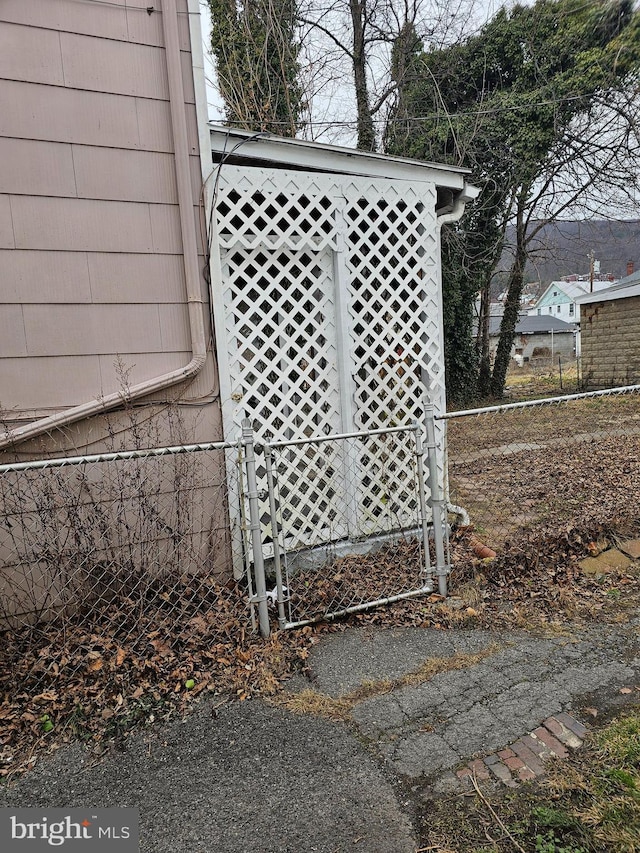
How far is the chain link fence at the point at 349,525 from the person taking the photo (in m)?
3.35

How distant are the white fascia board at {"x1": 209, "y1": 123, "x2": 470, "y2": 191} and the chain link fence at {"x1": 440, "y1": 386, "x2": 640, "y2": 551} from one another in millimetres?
1804

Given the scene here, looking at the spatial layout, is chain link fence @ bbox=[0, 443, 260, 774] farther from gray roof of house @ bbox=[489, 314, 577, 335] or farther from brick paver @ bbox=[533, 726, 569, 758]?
gray roof of house @ bbox=[489, 314, 577, 335]

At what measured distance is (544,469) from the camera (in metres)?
5.93

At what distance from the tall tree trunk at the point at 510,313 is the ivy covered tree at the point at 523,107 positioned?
182 cm

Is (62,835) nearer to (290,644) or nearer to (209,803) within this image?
(209,803)

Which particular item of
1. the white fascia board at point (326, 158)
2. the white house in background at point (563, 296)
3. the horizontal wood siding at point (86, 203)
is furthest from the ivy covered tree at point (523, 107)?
the white house in background at point (563, 296)

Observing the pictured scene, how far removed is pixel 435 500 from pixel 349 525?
33.0 inches

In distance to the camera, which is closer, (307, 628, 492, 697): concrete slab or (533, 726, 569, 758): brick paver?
(533, 726, 569, 758): brick paver

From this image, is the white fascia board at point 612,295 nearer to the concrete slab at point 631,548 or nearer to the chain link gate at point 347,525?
the concrete slab at point 631,548

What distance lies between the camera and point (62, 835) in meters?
1.88

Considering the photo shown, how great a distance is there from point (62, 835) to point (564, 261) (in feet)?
56.7

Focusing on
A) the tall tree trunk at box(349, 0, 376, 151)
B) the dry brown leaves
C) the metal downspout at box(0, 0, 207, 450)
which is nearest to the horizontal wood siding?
the metal downspout at box(0, 0, 207, 450)

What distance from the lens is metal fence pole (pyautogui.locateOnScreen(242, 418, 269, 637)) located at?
111 inches

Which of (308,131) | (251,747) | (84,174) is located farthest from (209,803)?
(308,131)
